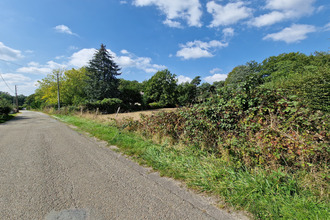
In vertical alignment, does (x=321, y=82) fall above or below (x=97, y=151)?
above

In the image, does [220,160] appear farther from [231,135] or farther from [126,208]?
[126,208]

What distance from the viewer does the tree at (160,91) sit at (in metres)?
40.7

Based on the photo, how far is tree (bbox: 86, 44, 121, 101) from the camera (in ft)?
95.3

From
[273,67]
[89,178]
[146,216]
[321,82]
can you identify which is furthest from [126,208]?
[273,67]

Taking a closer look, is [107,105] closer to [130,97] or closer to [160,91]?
[130,97]

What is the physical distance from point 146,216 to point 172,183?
92 cm

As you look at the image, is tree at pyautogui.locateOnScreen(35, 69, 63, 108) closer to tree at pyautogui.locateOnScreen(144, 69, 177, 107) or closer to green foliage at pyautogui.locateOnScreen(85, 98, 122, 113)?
green foliage at pyautogui.locateOnScreen(85, 98, 122, 113)

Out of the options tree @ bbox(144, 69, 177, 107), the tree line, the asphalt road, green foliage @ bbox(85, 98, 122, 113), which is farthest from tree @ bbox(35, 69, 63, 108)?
the asphalt road

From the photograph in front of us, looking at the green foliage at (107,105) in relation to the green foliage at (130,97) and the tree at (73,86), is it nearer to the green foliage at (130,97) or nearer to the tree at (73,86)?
the green foliage at (130,97)

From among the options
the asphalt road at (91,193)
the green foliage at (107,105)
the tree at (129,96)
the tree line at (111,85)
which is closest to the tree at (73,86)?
the tree line at (111,85)

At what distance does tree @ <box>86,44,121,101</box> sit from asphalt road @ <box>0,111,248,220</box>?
2713cm

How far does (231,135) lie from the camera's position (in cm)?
342

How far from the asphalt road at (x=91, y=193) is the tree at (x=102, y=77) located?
2713 centimetres

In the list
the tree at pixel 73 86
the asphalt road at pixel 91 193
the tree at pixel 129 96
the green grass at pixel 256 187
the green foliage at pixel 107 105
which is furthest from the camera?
the tree at pixel 129 96
